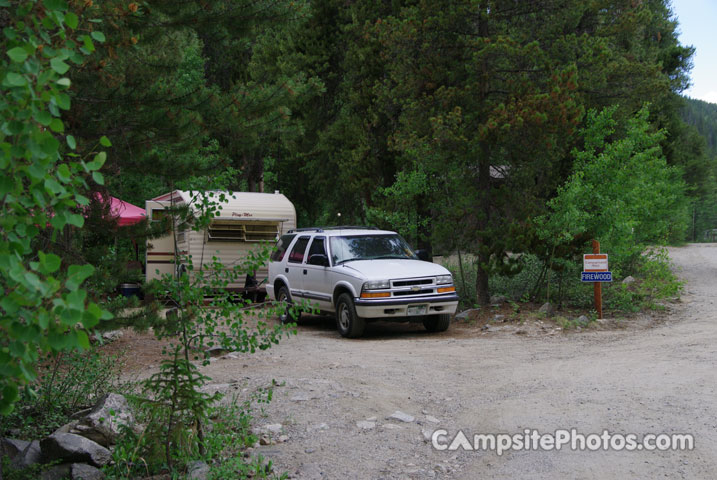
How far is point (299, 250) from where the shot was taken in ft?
45.1

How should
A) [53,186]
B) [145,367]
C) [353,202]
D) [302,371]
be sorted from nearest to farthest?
[53,186], [302,371], [145,367], [353,202]

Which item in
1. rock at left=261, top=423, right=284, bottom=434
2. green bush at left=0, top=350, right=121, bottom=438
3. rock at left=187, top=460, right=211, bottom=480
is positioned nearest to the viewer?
rock at left=187, top=460, right=211, bottom=480

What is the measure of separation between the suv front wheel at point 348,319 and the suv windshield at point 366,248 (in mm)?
814

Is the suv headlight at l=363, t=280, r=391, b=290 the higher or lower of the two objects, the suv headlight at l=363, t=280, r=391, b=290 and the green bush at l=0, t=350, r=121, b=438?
the higher

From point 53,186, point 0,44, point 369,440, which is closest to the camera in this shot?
point 53,186

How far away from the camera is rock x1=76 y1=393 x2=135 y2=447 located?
5191 millimetres

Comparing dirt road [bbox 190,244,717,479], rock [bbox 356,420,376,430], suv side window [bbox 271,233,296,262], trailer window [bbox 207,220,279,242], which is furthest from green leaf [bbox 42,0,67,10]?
trailer window [bbox 207,220,279,242]

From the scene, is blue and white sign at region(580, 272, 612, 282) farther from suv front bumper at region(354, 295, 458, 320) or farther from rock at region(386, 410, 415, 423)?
rock at region(386, 410, 415, 423)

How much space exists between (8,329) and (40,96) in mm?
816

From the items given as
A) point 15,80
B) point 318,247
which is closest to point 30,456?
point 15,80

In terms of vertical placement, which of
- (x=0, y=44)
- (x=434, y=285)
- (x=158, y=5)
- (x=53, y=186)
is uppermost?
(x=158, y=5)

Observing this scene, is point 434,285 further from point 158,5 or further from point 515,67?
point 158,5

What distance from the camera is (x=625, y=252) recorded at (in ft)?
42.6

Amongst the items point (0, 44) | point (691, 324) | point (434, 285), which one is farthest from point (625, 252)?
point (0, 44)
